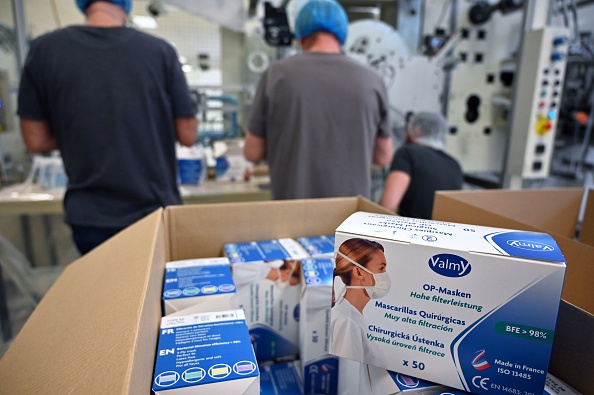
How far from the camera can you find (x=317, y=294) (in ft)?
2.51

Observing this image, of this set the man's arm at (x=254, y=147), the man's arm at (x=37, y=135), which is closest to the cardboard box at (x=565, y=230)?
the man's arm at (x=254, y=147)

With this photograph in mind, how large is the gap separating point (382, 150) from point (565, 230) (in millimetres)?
788

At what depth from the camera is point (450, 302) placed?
530mm

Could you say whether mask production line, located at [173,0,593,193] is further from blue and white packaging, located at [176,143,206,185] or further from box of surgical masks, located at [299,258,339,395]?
box of surgical masks, located at [299,258,339,395]

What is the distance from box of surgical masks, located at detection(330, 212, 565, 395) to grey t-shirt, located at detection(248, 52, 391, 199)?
924 millimetres

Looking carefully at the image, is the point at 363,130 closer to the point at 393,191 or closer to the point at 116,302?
the point at 393,191

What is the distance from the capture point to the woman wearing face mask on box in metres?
0.56

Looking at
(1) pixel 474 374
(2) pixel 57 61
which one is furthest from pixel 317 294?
(2) pixel 57 61

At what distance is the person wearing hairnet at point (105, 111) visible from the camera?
1290mm

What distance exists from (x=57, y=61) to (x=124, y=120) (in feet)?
0.89

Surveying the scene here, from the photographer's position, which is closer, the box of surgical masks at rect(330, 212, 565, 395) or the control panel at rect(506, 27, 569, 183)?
the box of surgical masks at rect(330, 212, 565, 395)

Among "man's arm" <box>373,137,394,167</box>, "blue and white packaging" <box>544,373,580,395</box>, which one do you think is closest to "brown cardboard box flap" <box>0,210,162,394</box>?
"blue and white packaging" <box>544,373,580,395</box>

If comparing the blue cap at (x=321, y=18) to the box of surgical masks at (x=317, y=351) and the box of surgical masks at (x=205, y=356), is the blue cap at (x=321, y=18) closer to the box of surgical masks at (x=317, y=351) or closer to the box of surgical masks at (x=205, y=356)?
the box of surgical masks at (x=317, y=351)

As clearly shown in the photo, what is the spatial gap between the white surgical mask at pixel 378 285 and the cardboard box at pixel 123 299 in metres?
0.31
